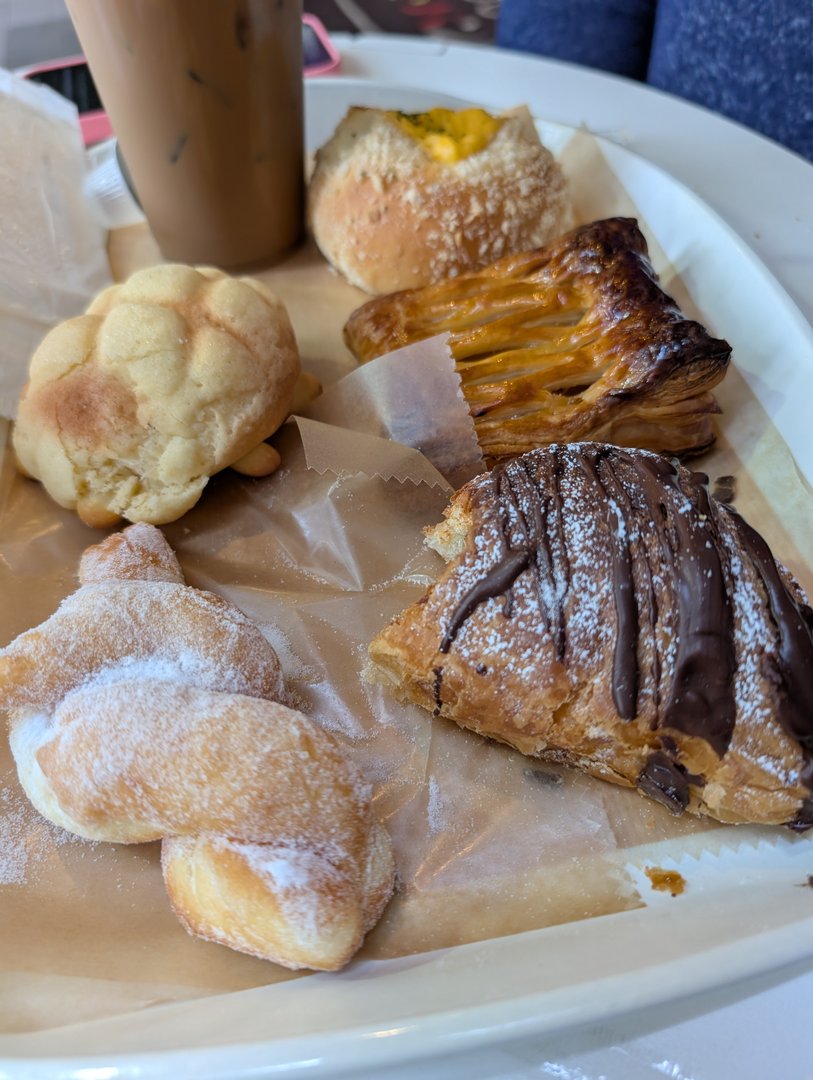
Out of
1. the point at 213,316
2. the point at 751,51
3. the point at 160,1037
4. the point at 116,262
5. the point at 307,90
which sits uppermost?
the point at 751,51

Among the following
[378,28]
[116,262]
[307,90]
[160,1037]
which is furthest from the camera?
[378,28]

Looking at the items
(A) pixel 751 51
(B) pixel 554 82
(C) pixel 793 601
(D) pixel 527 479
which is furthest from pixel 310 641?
(A) pixel 751 51

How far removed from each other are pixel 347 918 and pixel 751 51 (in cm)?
205

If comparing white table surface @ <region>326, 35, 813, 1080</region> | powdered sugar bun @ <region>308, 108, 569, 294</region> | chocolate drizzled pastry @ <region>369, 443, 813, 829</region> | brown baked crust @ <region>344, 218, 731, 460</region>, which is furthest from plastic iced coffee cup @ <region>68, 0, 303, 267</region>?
chocolate drizzled pastry @ <region>369, 443, 813, 829</region>

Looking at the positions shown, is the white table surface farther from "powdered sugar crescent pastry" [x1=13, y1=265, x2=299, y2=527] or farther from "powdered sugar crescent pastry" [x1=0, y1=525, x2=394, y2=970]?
"powdered sugar crescent pastry" [x1=13, y1=265, x2=299, y2=527]

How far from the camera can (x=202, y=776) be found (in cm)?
75

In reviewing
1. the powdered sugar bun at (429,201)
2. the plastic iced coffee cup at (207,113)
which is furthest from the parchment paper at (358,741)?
the plastic iced coffee cup at (207,113)

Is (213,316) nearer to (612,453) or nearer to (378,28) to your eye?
(612,453)

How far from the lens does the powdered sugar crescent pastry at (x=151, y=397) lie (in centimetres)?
108

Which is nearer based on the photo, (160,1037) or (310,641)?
(160,1037)

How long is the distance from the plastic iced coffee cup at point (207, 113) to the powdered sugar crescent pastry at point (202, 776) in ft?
2.85

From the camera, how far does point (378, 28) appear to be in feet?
9.87

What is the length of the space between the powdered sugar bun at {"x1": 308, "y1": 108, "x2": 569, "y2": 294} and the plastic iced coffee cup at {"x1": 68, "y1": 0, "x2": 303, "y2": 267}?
134 mm

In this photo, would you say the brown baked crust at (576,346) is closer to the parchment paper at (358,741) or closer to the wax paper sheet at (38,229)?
the parchment paper at (358,741)
